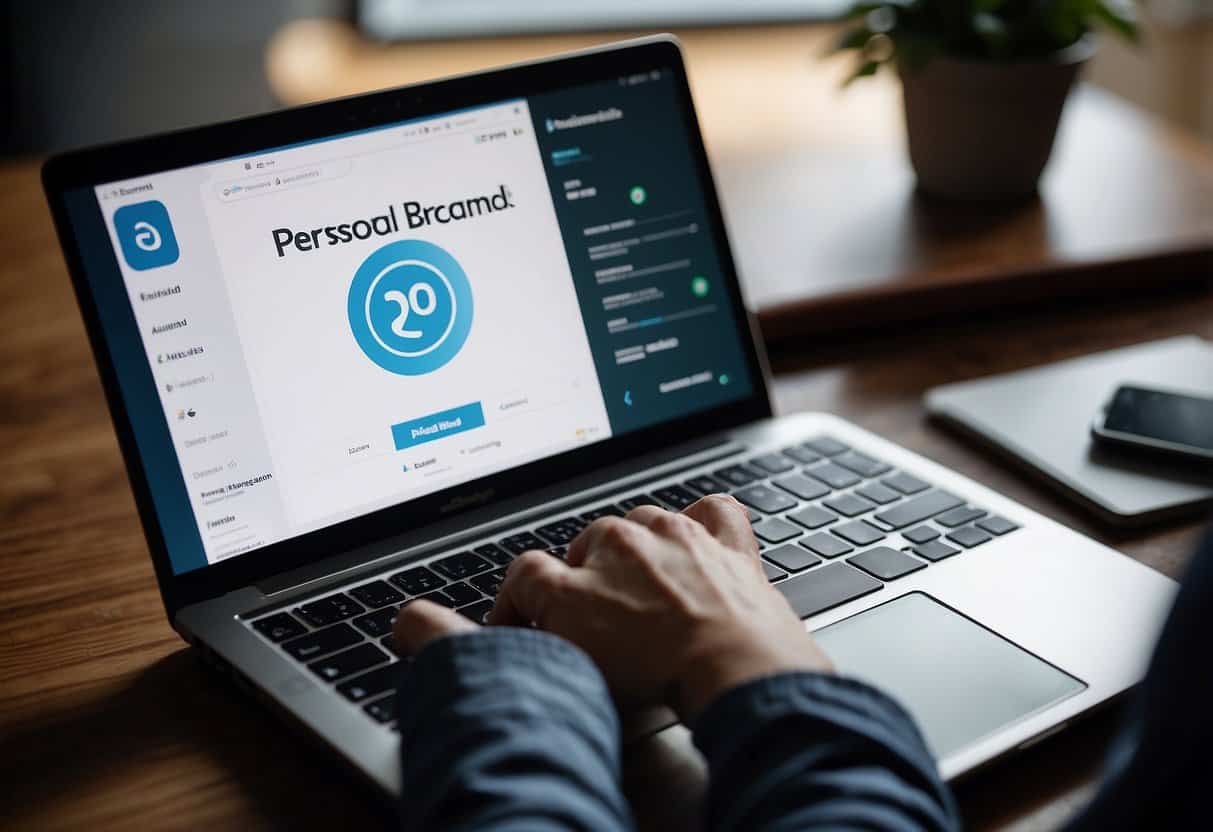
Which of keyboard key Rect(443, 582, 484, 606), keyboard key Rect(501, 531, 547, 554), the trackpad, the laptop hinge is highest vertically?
the laptop hinge

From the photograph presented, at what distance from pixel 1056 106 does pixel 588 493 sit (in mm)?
732

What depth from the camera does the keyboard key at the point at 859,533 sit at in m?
0.79

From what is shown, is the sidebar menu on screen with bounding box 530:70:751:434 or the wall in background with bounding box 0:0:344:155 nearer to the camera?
the sidebar menu on screen with bounding box 530:70:751:434

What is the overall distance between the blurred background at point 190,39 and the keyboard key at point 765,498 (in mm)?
1465

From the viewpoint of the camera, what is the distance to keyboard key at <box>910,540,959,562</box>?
77 centimetres

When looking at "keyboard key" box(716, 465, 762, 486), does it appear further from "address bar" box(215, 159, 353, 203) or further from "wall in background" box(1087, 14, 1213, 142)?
"wall in background" box(1087, 14, 1213, 142)

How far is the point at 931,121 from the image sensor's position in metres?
1.30

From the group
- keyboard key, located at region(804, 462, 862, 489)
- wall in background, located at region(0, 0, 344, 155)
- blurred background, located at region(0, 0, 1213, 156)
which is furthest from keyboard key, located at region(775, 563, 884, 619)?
wall in background, located at region(0, 0, 344, 155)

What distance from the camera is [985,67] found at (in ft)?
3.98

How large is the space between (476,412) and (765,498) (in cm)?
21

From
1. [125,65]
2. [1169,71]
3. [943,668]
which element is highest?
[125,65]

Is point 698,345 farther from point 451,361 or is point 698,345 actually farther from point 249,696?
point 249,696

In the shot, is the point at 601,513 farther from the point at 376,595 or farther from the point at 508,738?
the point at 508,738

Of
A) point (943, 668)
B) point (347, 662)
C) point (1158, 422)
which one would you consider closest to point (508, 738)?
point (347, 662)
